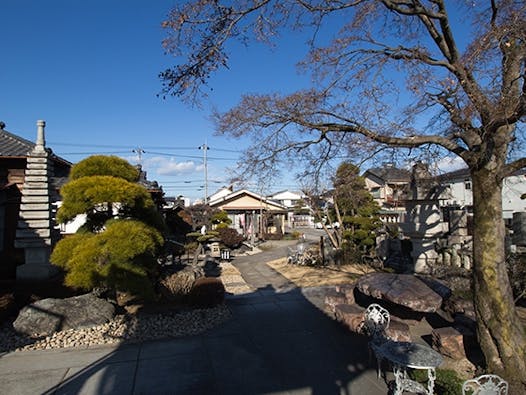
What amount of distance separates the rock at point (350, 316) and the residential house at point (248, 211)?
22.3 m

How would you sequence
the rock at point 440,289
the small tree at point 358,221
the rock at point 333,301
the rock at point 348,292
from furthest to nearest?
the small tree at point 358,221, the rock at point 348,292, the rock at point 333,301, the rock at point 440,289

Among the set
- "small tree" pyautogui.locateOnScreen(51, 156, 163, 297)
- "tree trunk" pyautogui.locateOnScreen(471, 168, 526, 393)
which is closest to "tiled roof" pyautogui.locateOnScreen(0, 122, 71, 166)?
"small tree" pyautogui.locateOnScreen(51, 156, 163, 297)

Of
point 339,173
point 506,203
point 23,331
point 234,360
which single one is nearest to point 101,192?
point 23,331

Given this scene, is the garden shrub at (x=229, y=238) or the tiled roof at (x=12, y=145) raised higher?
the tiled roof at (x=12, y=145)

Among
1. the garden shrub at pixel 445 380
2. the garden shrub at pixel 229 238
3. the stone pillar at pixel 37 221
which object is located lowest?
the garden shrub at pixel 445 380

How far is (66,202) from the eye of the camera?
23.1 feet

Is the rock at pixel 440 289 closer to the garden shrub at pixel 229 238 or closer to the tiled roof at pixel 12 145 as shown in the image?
the tiled roof at pixel 12 145

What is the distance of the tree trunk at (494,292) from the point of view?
425cm

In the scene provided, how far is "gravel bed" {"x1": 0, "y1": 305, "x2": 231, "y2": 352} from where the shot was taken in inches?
230

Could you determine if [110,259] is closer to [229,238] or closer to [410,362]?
[410,362]

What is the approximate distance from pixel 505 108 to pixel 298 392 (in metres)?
4.04

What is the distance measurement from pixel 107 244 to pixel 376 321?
17.1 feet

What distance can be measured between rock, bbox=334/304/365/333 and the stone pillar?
691 cm

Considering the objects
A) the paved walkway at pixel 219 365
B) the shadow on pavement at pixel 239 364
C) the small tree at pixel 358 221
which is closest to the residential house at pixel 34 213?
the paved walkway at pixel 219 365
